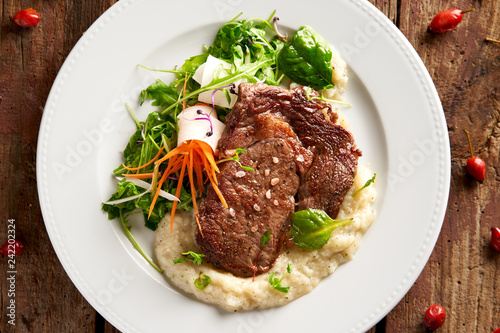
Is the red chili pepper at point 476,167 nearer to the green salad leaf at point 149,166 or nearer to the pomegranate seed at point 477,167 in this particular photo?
the pomegranate seed at point 477,167

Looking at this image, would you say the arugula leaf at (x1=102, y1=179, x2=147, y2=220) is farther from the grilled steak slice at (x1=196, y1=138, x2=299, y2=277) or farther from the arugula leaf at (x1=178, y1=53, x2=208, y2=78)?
the arugula leaf at (x1=178, y1=53, x2=208, y2=78)

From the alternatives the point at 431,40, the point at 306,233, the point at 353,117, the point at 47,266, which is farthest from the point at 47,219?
the point at 431,40

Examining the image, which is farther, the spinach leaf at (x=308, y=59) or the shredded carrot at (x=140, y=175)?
the spinach leaf at (x=308, y=59)

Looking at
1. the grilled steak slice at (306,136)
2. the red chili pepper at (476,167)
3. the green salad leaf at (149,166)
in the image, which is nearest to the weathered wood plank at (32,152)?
the green salad leaf at (149,166)

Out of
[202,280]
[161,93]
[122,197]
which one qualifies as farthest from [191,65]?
[202,280]

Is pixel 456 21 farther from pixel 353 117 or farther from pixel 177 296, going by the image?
pixel 177 296

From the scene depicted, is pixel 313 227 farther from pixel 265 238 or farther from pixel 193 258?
pixel 193 258
